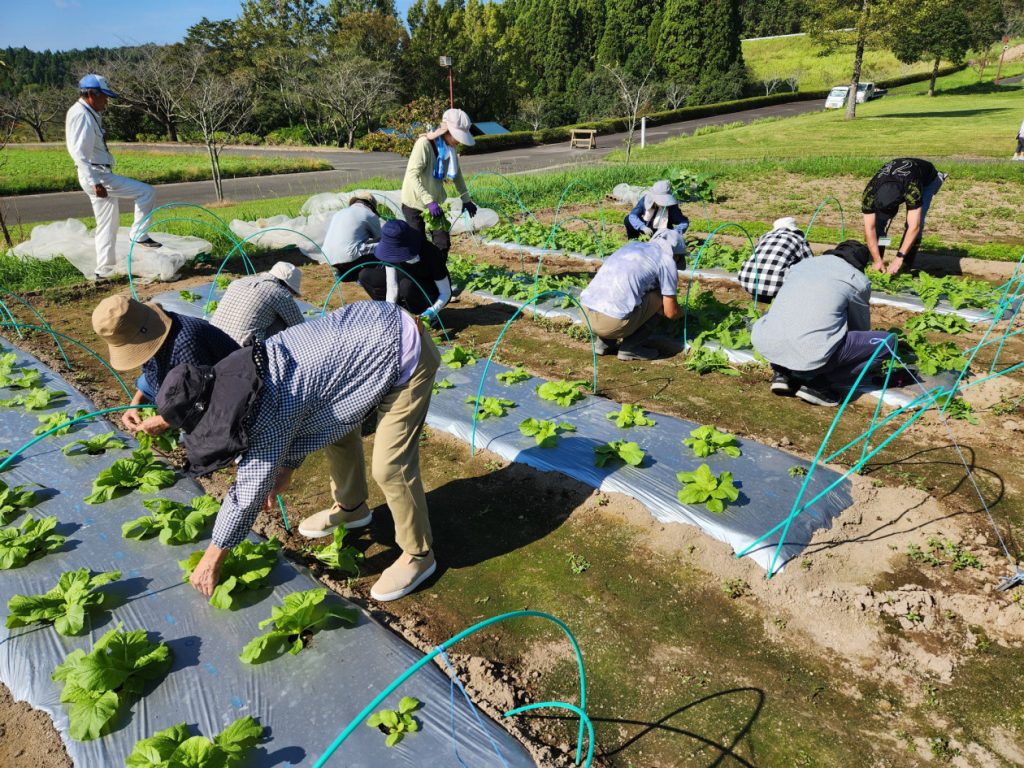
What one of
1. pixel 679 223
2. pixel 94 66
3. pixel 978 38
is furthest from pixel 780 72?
pixel 679 223

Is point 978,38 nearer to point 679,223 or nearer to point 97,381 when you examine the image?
point 679,223

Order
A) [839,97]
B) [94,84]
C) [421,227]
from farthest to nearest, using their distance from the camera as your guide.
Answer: [839,97]
[94,84]
[421,227]

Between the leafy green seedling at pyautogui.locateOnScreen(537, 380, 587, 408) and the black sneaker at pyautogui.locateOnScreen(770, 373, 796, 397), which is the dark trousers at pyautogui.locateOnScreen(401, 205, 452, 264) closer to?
the leafy green seedling at pyautogui.locateOnScreen(537, 380, 587, 408)

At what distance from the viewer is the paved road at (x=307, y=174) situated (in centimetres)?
1585

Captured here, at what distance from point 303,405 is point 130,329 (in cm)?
73

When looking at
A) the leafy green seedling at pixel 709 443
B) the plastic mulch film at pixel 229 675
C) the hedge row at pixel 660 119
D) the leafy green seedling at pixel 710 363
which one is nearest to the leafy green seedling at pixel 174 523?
the plastic mulch film at pixel 229 675

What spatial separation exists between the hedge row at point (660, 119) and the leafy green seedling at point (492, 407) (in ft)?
69.4

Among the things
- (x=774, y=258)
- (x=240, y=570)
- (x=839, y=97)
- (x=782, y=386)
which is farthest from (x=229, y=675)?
(x=839, y=97)

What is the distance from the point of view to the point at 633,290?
4.81 m

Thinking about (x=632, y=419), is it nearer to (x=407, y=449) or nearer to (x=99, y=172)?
(x=407, y=449)

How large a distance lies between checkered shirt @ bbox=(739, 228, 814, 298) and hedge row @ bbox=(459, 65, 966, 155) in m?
20.3

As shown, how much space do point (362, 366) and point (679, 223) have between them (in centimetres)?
514

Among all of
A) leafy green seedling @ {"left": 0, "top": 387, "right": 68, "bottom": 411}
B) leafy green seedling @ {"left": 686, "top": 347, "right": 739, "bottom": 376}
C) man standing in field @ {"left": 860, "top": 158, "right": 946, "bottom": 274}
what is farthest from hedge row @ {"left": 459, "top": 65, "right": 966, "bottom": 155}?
leafy green seedling @ {"left": 0, "top": 387, "right": 68, "bottom": 411}

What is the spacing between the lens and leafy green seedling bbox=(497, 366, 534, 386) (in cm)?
471
